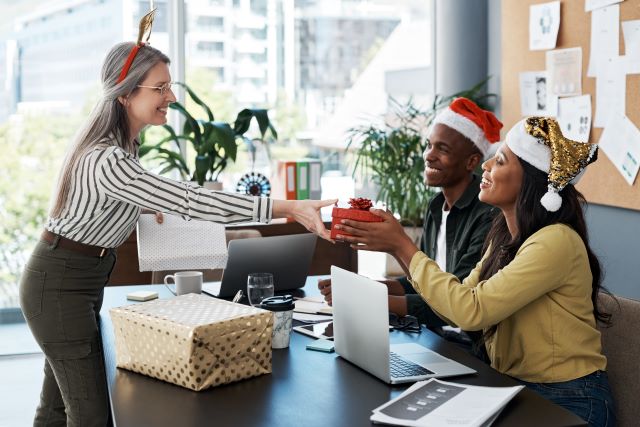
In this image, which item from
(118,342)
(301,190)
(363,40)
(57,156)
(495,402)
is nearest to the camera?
(495,402)

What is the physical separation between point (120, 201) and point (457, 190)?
1.17 metres

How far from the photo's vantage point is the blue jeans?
2.02m

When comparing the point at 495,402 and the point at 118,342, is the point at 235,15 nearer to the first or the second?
the point at 118,342

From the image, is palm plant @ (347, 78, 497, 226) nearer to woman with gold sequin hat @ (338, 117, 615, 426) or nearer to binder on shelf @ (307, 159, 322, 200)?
binder on shelf @ (307, 159, 322, 200)

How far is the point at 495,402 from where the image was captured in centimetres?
169

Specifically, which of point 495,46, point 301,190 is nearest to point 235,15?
point 301,190

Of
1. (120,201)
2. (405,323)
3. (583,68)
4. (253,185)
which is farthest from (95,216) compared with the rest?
(583,68)

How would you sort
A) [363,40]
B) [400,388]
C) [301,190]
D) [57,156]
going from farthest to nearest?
1. [363,40]
2. [57,156]
3. [301,190]
4. [400,388]

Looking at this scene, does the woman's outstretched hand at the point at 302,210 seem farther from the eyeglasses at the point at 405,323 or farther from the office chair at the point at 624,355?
the office chair at the point at 624,355

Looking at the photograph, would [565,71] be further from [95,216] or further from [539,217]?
[95,216]

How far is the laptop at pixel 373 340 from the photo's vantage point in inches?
74.0

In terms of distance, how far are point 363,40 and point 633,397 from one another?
3898 mm

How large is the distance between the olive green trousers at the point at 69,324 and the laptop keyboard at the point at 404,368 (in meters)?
0.95

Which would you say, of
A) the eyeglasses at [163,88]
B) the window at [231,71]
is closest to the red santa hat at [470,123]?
the eyeglasses at [163,88]
